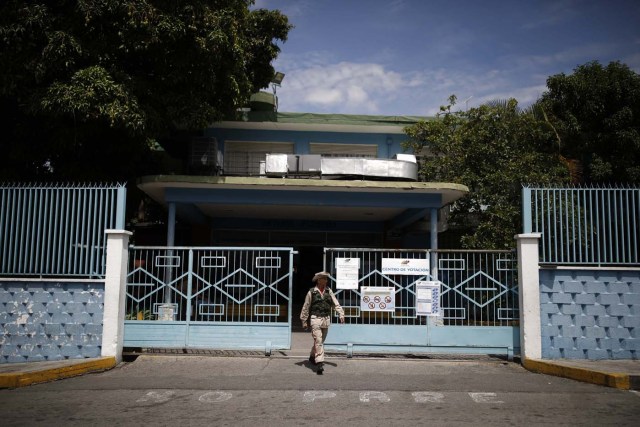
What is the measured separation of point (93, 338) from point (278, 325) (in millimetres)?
2950

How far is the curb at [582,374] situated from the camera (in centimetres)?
707

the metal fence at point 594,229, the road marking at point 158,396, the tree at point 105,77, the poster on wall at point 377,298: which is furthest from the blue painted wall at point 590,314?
the tree at point 105,77

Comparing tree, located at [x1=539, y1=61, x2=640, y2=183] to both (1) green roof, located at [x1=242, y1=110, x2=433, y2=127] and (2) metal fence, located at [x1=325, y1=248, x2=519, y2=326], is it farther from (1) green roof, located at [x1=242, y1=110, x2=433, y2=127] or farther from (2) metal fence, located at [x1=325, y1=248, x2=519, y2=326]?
(2) metal fence, located at [x1=325, y1=248, x2=519, y2=326]

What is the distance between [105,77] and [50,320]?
4.52 metres

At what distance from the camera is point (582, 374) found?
7.52 m

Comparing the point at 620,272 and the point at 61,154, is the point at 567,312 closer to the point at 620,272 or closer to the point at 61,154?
the point at 620,272

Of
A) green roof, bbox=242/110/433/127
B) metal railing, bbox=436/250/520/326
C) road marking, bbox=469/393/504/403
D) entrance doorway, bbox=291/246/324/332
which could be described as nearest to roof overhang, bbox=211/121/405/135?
green roof, bbox=242/110/433/127

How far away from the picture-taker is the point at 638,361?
829 cm

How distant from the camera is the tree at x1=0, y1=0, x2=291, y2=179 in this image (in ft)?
32.4

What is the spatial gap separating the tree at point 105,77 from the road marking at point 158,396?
5.44 meters

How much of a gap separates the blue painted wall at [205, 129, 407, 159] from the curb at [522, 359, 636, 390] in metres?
10.3

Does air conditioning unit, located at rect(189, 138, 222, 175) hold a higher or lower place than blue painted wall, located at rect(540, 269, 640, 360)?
higher

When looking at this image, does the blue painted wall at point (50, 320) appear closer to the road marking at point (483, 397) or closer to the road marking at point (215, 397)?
the road marking at point (215, 397)

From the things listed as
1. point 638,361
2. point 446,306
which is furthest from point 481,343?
point 638,361
